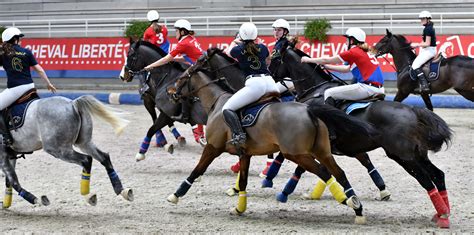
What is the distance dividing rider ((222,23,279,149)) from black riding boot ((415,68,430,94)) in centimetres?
751

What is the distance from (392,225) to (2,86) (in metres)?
19.7

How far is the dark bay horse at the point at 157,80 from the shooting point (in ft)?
41.9

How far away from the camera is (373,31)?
2422 cm

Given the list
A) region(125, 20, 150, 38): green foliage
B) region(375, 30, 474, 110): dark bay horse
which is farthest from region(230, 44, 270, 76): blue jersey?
region(125, 20, 150, 38): green foliage

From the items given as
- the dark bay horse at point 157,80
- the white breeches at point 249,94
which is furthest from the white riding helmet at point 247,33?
the dark bay horse at point 157,80

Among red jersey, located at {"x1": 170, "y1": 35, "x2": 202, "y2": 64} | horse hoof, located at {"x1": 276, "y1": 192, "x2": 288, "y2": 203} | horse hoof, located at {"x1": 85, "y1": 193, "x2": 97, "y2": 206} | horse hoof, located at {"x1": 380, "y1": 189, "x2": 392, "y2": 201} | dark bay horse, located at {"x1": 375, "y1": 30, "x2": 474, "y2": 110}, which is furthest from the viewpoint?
dark bay horse, located at {"x1": 375, "y1": 30, "x2": 474, "y2": 110}

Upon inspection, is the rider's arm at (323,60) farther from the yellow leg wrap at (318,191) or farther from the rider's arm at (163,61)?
the rider's arm at (163,61)

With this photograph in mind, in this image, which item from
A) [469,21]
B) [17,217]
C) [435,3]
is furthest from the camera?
[435,3]

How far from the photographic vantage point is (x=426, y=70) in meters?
16.4

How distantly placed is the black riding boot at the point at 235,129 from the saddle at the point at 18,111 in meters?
2.46

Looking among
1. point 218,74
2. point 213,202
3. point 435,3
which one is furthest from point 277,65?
point 435,3

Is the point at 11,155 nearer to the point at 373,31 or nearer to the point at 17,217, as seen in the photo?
the point at 17,217

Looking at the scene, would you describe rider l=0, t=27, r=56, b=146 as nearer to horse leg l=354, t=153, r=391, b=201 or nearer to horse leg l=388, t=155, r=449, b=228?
horse leg l=354, t=153, r=391, b=201

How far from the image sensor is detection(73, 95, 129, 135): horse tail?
30.7 feet
